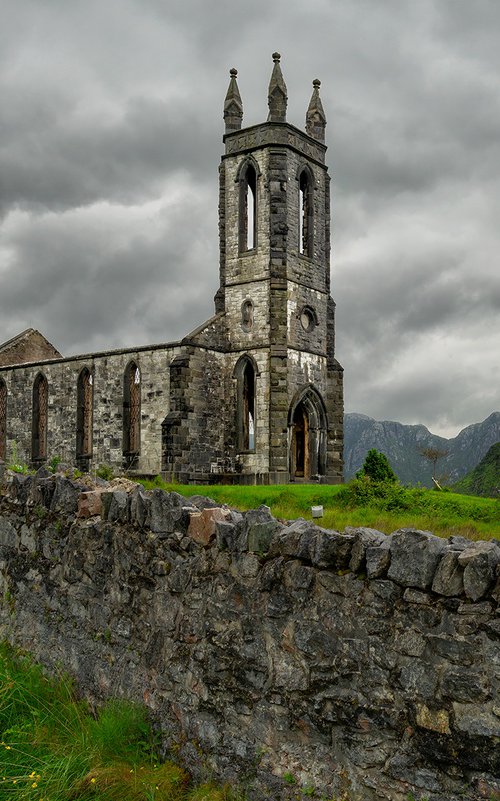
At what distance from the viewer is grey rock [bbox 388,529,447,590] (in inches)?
177

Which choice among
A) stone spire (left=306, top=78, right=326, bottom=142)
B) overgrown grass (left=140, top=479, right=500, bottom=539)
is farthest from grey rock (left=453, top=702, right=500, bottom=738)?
stone spire (left=306, top=78, right=326, bottom=142)

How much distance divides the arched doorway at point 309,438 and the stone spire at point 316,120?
37.3 feet

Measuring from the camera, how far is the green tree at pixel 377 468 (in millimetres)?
23650

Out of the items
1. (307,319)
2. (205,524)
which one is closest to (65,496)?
(205,524)

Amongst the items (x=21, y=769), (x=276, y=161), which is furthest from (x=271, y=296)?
(x=21, y=769)

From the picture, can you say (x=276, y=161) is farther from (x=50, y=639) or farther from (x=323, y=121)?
(x=50, y=639)

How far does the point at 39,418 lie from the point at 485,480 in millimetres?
37035

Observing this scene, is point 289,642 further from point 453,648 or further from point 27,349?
point 27,349

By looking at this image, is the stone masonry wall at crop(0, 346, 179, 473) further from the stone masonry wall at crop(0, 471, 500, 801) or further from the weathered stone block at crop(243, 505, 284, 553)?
the weathered stone block at crop(243, 505, 284, 553)

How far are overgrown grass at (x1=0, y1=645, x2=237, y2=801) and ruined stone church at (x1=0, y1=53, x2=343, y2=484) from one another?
2081 centimetres

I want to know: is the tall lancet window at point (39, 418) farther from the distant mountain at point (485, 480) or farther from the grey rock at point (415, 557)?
the grey rock at point (415, 557)

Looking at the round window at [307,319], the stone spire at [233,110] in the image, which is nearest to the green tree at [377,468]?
the round window at [307,319]

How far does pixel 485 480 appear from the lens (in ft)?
194

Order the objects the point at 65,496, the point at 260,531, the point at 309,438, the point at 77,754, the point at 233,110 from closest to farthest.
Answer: the point at 260,531 → the point at 77,754 → the point at 65,496 → the point at 309,438 → the point at 233,110
